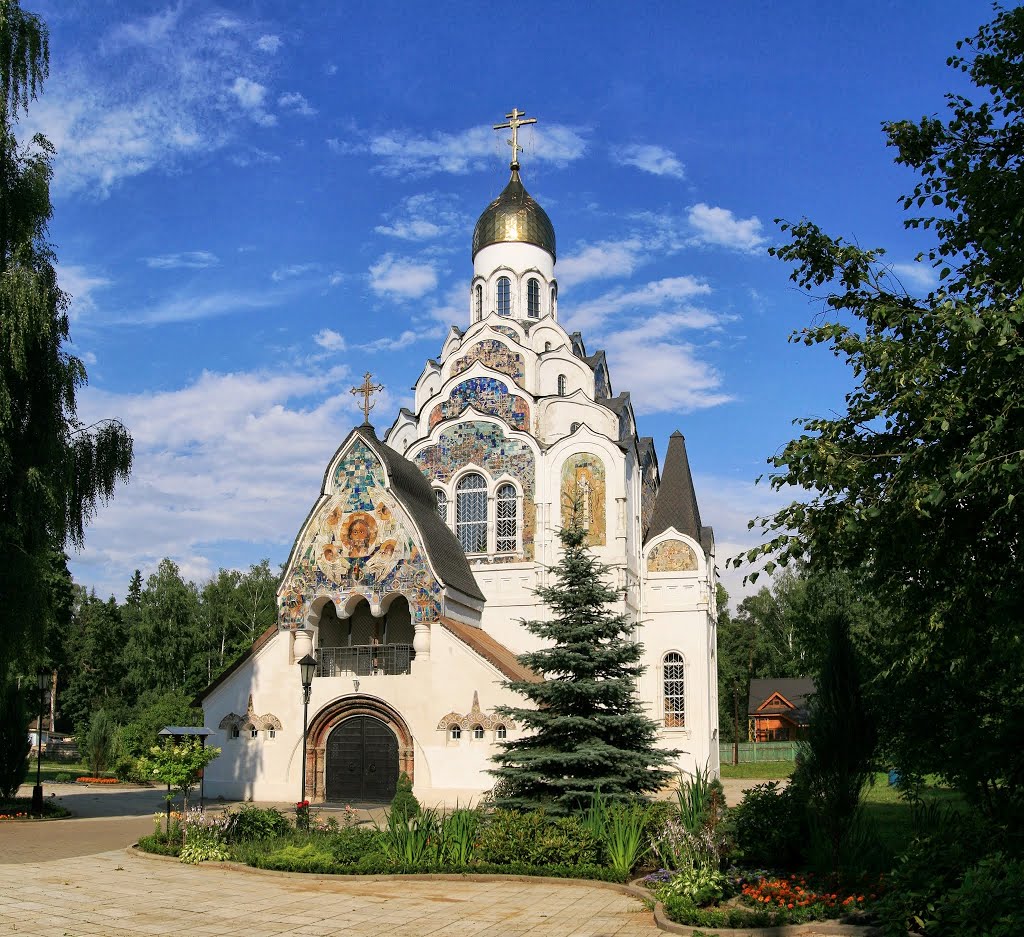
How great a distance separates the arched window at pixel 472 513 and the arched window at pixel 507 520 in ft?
1.26

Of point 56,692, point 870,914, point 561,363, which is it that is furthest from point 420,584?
point 56,692

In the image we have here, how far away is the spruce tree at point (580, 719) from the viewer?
1428cm

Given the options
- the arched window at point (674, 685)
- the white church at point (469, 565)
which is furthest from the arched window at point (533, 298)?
the arched window at point (674, 685)

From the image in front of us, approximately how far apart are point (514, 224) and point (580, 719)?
20.1 metres

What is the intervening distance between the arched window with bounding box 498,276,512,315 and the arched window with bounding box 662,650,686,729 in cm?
1126

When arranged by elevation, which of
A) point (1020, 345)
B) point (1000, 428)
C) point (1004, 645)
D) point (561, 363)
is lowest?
point (1004, 645)

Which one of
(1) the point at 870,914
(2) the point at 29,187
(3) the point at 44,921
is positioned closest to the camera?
(1) the point at 870,914

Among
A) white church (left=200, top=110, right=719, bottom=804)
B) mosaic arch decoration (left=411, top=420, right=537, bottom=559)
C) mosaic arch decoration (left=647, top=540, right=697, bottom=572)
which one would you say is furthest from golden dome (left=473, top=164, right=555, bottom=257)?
mosaic arch decoration (left=647, top=540, right=697, bottom=572)

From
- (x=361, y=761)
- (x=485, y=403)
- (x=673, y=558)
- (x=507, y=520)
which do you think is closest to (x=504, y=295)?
(x=485, y=403)

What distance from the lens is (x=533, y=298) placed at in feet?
A: 103

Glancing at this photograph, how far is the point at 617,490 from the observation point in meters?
25.9

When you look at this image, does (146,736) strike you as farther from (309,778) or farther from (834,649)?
(834,649)

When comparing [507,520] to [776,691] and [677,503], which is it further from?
[776,691]

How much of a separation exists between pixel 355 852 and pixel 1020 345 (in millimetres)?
9571
